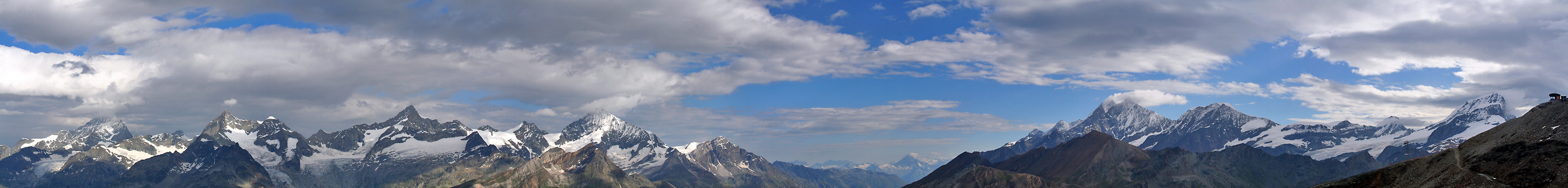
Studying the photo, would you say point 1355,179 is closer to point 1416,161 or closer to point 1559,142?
point 1416,161

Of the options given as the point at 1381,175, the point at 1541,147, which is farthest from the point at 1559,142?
the point at 1381,175

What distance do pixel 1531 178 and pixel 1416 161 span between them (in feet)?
92.8

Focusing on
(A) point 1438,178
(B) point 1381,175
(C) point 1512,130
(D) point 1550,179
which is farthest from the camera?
(C) point 1512,130

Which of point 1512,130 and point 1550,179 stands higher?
point 1512,130

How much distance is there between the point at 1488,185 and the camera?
143 meters

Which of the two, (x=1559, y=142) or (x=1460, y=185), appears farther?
(x=1559, y=142)

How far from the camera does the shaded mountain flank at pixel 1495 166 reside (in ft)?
479

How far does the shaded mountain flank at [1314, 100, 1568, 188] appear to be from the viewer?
145875mm

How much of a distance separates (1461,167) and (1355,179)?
16338mm

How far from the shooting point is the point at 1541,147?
525 ft

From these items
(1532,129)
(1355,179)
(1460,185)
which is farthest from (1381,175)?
(1532,129)

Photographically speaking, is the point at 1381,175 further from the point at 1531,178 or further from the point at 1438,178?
the point at 1531,178

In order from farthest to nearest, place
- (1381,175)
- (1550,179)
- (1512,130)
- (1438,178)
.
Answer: (1512,130) < (1381,175) < (1438,178) < (1550,179)

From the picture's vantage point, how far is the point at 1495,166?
160 m
